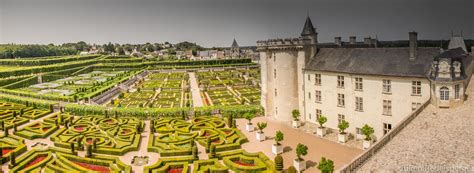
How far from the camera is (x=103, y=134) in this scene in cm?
3584

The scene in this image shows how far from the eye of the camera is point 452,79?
24219 mm

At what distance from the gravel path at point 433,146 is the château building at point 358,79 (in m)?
2.30

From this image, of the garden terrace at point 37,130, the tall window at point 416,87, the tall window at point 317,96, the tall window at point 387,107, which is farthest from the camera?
the tall window at point 317,96

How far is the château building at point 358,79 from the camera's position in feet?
84.1

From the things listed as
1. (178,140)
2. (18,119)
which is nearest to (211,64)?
(18,119)

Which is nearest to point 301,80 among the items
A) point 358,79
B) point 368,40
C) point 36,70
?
point 358,79

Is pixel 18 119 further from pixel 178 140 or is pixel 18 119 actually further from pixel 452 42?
pixel 452 42

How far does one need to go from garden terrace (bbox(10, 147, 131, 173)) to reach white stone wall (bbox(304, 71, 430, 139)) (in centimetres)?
2082

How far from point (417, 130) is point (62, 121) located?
36.6 m

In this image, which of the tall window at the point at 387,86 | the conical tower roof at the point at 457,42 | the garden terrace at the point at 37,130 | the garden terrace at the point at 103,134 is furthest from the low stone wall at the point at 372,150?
the garden terrace at the point at 37,130

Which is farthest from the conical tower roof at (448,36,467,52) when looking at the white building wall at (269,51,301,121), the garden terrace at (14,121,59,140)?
the garden terrace at (14,121,59,140)

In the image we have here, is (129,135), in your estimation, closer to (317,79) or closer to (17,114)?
(317,79)

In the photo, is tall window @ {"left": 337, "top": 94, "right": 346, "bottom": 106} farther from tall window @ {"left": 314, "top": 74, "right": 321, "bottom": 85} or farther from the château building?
tall window @ {"left": 314, "top": 74, "right": 321, "bottom": 85}

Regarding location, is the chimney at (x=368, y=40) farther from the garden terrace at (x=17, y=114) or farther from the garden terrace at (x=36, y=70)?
the garden terrace at (x=36, y=70)
